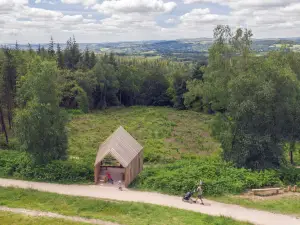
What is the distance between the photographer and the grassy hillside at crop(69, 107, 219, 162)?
33.7 meters

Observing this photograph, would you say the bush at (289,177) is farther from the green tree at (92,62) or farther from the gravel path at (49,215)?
the green tree at (92,62)

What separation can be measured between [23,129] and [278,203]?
60.1 ft

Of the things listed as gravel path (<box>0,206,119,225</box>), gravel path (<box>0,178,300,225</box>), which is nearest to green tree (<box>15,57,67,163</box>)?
gravel path (<box>0,178,300,225</box>)

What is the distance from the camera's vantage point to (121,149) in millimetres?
21641

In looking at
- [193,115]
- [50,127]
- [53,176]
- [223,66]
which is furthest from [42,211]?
[193,115]

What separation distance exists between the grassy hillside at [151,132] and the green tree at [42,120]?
12.9 feet

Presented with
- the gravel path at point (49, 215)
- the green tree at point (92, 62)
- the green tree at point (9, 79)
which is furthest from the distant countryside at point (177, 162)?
the green tree at point (92, 62)

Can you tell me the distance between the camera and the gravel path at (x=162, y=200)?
52.6 feet

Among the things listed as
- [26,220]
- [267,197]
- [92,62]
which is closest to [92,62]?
[92,62]

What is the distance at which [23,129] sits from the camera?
2284cm

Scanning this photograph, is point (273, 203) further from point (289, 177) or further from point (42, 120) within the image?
point (42, 120)

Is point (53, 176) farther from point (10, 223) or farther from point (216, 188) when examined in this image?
point (216, 188)

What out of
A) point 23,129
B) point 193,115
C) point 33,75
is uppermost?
point 33,75

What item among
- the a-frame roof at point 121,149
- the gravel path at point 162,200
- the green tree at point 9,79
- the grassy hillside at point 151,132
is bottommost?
the grassy hillside at point 151,132
